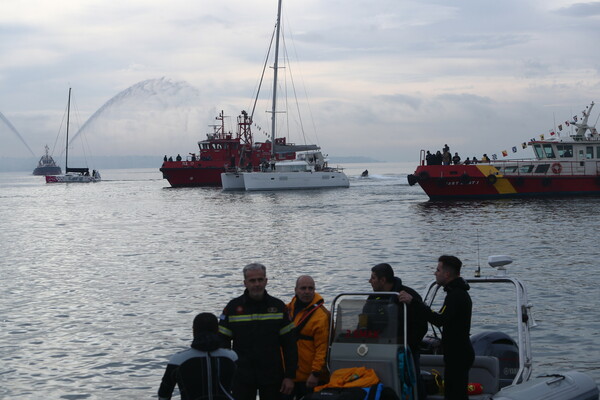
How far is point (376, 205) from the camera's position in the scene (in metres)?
51.6

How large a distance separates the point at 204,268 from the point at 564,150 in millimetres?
31132

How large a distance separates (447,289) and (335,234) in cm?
2571

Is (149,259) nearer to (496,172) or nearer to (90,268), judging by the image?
(90,268)

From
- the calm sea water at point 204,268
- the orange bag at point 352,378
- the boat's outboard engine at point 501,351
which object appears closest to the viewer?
the orange bag at point 352,378

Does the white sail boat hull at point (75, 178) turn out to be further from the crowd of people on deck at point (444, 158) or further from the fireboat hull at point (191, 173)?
the crowd of people on deck at point (444, 158)

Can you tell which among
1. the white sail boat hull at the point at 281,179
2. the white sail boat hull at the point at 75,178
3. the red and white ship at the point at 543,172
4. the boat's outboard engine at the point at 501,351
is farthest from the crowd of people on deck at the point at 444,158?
the white sail boat hull at the point at 75,178

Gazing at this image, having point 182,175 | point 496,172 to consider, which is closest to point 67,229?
point 496,172

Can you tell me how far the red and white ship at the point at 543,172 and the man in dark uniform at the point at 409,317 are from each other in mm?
40191

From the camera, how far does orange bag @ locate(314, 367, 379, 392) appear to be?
20.1 feet

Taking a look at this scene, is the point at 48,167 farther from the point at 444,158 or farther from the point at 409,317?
the point at 409,317

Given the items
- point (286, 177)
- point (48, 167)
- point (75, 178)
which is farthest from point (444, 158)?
point (48, 167)

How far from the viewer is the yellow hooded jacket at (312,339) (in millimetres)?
6516

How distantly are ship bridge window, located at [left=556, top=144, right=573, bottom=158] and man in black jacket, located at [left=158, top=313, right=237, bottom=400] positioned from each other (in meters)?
44.0

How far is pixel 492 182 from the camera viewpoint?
155 feet
